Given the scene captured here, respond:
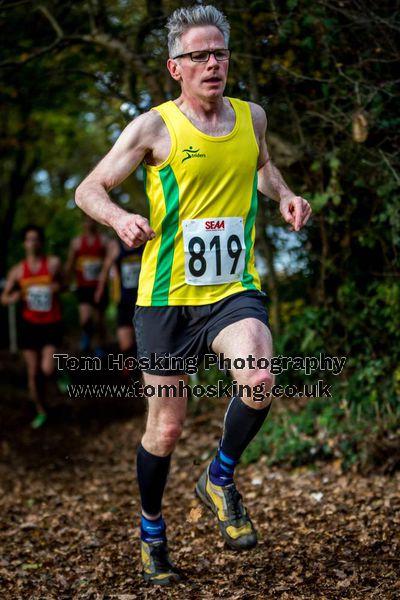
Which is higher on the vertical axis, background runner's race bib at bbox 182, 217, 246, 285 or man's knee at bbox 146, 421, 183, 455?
background runner's race bib at bbox 182, 217, 246, 285

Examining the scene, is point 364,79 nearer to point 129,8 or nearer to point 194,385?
point 129,8

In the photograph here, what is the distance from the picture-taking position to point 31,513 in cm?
536

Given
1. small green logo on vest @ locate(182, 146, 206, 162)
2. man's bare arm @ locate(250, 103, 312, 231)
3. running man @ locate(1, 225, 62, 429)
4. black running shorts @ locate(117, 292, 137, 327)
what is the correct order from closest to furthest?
small green logo on vest @ locate(182, 146, 206, 162) < man's bare arm @ locate(250, 103, 312, 231) < running man @ locate(1, 225, 62, 429) < black running shorts @ locate(117, 292, 137, 327)

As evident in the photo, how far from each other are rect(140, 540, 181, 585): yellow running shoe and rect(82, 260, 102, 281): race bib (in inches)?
254

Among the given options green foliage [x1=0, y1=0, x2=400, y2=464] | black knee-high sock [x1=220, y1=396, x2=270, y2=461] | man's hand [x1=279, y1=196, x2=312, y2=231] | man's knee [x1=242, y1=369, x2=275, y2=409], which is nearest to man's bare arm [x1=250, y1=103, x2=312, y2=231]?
man's hand [x1=279, y1=196, x2=312, y2=231]

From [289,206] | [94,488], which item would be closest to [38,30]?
[94,488]

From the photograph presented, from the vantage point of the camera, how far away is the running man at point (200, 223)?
10.7ft

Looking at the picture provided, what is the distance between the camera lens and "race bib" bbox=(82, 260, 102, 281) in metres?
9.82

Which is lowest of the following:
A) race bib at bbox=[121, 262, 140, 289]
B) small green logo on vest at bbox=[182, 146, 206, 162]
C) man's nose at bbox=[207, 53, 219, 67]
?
race bib at bbox=[121, 262, 140, 289]

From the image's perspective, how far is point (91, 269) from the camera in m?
9.85

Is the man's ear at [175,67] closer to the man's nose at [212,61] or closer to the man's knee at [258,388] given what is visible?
the man's nose at [212,61]

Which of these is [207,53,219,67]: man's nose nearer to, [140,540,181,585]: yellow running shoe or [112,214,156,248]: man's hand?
[112,214,156,248]: man's hand

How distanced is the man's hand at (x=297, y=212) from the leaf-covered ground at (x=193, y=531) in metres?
1.52

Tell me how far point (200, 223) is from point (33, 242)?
5360 mm
